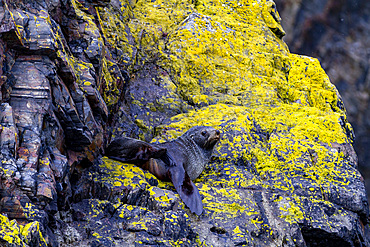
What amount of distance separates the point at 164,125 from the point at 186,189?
1836mm

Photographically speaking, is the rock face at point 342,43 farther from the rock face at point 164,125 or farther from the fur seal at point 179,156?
the fur seal at point 179,156

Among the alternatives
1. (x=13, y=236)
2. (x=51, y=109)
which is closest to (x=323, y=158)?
(x=51, y=109)

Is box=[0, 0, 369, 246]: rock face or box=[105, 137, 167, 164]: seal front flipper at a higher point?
box=[0, 0, 369, 246]: rock face

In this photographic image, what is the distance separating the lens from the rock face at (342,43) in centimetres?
1473

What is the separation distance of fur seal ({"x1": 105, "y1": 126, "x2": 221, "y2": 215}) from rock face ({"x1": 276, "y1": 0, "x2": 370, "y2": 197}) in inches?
415

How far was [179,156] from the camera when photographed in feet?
17.9

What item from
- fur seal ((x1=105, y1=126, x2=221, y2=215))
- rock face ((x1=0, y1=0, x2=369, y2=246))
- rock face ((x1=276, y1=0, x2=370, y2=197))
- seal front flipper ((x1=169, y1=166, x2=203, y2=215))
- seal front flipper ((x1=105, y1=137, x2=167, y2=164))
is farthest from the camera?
Answer: rock face ((x1=276, y1=0, x2=370, y2=197))

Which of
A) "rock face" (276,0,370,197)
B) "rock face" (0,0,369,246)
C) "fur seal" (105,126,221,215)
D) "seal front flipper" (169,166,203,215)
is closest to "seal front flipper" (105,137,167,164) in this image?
"fur seal" (105,126,221,215)

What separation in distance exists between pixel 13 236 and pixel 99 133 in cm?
220

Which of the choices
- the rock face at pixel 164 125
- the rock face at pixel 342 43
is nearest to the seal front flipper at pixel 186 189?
the rock face at pixel 164 125

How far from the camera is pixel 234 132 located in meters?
5.93

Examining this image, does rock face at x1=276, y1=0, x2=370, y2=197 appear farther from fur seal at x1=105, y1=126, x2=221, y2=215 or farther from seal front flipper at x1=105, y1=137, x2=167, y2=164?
seal front flipper at x1=105, y1=137, x2=167, y2=164

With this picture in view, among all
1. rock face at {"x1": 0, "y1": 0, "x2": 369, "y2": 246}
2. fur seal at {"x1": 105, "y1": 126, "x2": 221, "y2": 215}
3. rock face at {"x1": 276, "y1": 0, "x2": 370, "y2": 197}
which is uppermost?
rock face at {"x1": 0, "y1": 0, "x2": 369, "y2": 246}

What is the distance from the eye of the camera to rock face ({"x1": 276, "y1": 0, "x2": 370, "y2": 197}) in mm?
14727
